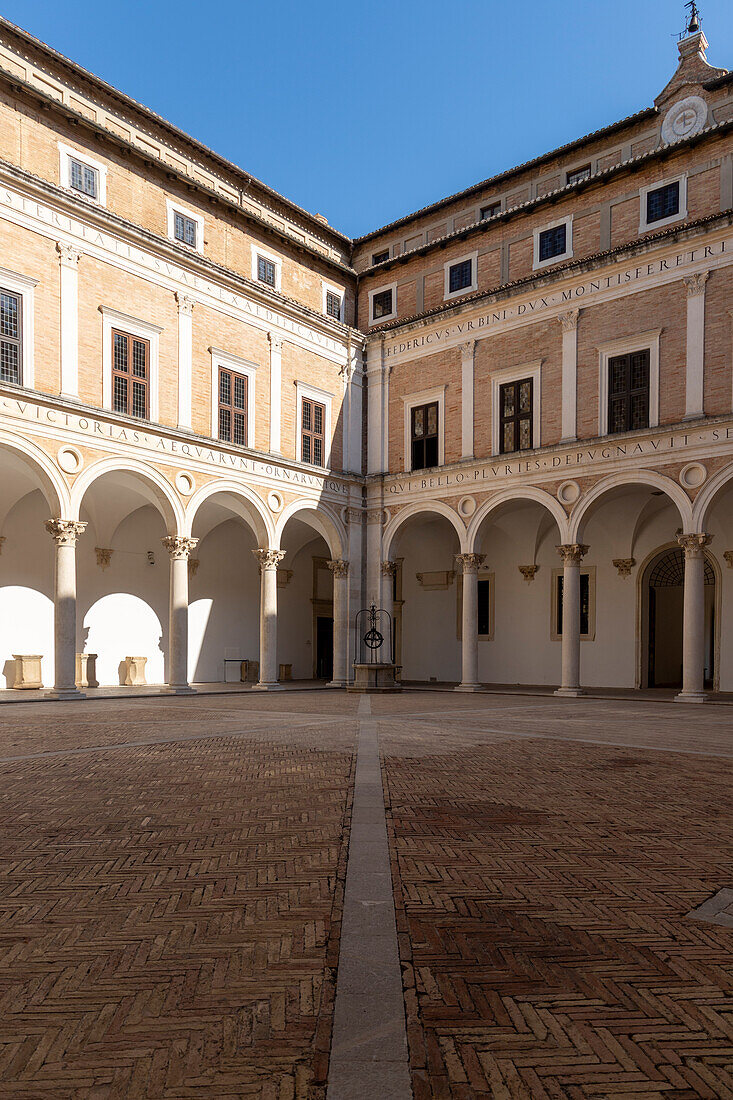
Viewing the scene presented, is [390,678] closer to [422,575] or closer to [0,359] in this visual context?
[422,575]

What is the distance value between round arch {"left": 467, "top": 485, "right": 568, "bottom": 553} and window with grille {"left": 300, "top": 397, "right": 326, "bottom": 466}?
5.38 m

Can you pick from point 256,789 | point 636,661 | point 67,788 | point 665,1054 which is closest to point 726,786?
point 256,789

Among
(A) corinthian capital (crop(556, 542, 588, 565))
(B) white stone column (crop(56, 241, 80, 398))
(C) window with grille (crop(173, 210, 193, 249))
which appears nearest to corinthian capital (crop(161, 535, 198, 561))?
(B) white stone column (crop(56, 241, 80, 398))

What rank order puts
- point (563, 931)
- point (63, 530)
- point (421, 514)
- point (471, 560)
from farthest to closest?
point (421, 514), point (471, 560), point (63, 530), point (563, 931)

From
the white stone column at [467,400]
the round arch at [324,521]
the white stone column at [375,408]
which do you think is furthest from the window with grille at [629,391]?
the round arch at [324,521]

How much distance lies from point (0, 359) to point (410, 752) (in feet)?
43.9

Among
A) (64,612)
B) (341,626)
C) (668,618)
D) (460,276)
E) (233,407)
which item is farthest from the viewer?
A: (668,618)

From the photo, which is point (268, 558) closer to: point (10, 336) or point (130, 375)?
point (130, 375)

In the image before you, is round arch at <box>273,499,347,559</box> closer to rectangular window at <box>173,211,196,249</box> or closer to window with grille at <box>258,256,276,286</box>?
window with grille at <box>258,256,276,286</box>

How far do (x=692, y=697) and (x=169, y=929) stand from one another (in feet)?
58.1

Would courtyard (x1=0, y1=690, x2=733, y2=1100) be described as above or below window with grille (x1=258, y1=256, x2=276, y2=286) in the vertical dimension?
below

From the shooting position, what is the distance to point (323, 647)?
102ft

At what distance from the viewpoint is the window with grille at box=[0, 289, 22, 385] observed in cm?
1756

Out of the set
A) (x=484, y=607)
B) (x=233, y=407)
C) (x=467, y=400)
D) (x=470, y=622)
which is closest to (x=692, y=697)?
(x=470, y=622)
